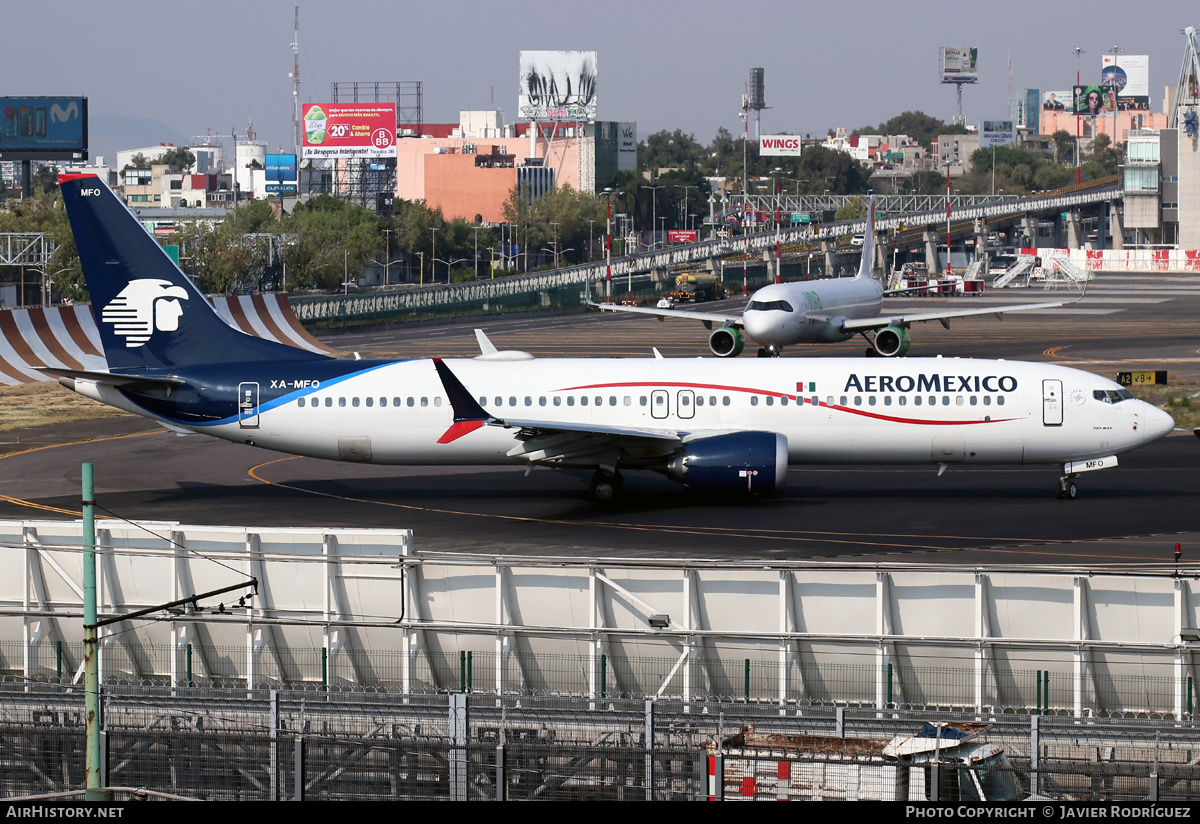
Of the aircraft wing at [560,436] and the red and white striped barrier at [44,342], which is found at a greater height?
the red and white striped barrier at [44,342]

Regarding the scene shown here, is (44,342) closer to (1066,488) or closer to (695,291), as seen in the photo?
(1066,488)

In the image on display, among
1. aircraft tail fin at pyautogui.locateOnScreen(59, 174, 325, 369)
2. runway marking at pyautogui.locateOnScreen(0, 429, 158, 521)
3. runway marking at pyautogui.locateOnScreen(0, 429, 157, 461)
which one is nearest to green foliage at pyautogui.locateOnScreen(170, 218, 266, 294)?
runway marking at pyautogui.locateOnScreen(0, 429, 157, 461)

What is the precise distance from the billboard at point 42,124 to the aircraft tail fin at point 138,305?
125m

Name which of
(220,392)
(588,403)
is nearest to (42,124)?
(220,392)

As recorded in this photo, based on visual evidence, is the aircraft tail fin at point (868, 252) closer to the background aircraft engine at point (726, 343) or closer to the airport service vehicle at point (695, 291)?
the background aircraft engine at point (726, 343)

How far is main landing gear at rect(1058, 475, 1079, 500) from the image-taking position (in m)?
42.0

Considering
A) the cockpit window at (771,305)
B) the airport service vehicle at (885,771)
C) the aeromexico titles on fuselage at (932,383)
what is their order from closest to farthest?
the airport service vehicle at (885,771) → the aeromexico titles on fuselage at (932,383) → the cockpit window at (771,305)

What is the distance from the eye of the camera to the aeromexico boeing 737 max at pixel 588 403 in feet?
134

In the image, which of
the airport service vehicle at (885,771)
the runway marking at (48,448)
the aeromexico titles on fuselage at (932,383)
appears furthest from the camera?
the runway marking at (48,448)

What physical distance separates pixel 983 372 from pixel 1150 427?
206 inches

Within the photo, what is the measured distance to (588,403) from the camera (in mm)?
42219

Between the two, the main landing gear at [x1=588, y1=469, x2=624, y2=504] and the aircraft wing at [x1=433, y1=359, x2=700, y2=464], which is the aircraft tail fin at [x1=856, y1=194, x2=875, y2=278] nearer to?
the main landing gear at [x1=588, y1=469, x2=624, y2=504]

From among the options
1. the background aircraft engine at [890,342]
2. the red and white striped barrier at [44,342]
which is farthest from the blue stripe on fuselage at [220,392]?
the background aircraft engine at [890,342]

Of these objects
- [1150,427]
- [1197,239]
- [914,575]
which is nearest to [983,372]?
[1150,427]
